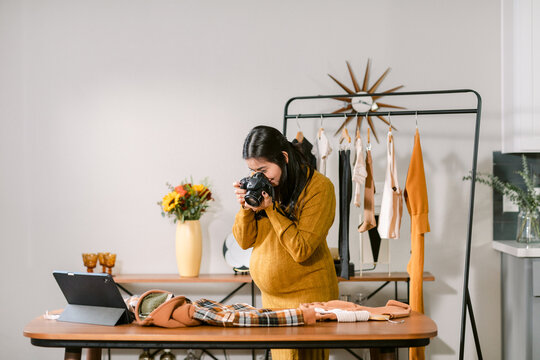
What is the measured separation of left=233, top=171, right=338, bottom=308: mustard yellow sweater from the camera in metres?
2.14

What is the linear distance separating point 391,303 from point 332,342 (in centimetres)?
46

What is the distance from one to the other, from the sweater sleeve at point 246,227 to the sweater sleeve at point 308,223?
128 millimetres

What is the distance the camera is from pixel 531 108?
11.2 feet

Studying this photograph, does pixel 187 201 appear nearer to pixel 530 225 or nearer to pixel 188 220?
pixel 188 220

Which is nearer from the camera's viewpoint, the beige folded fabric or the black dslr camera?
the beige folded fabric

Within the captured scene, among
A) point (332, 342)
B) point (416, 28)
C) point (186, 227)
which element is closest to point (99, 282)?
point (332, 342)

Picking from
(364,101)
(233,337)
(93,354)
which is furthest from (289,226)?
(364,101)

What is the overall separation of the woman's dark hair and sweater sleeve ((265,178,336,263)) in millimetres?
51

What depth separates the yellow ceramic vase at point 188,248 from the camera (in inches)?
139

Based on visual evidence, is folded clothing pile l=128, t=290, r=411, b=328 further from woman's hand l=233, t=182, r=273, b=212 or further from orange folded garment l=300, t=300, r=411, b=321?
woman's hand l=233, t=182, r=273, b=212

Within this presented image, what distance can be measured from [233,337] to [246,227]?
1.91ft

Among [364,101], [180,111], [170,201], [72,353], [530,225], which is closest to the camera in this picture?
[72,353]

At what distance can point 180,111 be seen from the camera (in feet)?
12.5

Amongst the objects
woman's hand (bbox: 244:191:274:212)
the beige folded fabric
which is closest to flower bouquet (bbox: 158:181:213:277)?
woman's hand (bbox: 244:191:274:212)
